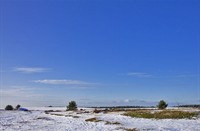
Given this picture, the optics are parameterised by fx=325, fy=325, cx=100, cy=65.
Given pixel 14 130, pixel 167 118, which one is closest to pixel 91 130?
pixel 14 130

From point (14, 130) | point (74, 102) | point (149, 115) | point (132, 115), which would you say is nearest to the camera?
point (14, 130)

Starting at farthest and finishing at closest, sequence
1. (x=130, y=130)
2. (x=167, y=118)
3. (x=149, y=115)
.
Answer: (x=149, y=115) < (x=167, y=118) < (x=130, y=130)

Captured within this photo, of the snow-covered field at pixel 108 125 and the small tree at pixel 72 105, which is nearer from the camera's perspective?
the snow-covered field at pixel 108 125

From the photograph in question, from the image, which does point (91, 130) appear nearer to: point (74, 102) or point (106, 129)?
point (106, 129)

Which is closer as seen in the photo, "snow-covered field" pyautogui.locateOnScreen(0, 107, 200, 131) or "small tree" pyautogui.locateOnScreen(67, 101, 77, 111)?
"snow-covered field" pyautogui.locateOnScreen(0, 107, 200, 131)

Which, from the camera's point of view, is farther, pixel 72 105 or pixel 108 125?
pixel 72 105

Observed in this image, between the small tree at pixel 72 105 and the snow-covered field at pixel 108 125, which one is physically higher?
the small tree at pixel 72 105

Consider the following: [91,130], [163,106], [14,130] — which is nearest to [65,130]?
[91,130]

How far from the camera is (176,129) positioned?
33.8 meters

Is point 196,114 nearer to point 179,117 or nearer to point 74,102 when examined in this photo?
point 179,117

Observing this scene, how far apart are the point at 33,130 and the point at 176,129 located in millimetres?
15156

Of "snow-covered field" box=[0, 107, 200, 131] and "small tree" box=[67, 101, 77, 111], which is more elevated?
"small tree" box=[67, 101, 77, 111]

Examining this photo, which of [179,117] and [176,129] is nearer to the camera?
[176,129]

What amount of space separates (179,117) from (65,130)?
72.4 ft
